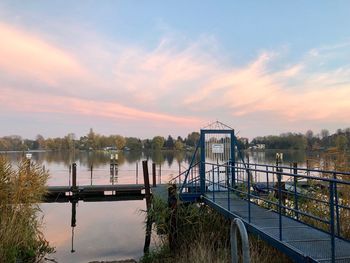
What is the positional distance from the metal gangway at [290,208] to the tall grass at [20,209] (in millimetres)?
4833

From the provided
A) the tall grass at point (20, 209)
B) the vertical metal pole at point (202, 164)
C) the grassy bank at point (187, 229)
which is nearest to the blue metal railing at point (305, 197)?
the vertical metal pole at point (202, 164)

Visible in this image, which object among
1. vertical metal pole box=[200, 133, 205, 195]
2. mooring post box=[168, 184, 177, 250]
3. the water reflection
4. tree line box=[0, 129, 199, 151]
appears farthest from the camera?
tree line box=[0, 129, 199, 151]

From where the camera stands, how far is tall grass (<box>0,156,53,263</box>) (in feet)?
30.6

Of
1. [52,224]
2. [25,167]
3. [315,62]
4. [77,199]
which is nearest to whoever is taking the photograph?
[25,167]

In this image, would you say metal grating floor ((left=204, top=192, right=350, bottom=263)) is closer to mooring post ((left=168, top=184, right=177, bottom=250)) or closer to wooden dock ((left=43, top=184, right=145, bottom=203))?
mooring post ((left=168, top=184, right=177, bottom=250))

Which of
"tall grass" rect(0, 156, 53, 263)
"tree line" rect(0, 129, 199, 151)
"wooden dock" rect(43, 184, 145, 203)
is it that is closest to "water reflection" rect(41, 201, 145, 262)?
"wooden dock" rect(43, 184, 145, 203)

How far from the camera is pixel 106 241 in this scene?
15.4m

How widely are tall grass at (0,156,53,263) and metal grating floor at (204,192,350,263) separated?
5443mm

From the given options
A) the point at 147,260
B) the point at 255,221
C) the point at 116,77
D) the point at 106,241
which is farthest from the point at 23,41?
the point at 255,221

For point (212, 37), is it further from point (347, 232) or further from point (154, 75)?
point (347, 232)

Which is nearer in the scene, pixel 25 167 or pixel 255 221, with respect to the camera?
pixel 255 221

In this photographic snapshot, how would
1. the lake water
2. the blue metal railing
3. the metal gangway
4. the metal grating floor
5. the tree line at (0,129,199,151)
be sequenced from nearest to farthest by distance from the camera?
the metal grating floor < the metal gangway < the blue metal railing < the lake water < the tree line at (0,129,199,151)

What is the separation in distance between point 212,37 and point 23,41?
376 inches

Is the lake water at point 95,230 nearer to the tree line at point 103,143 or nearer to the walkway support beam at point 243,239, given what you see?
the walkway support beam at point 243,239
